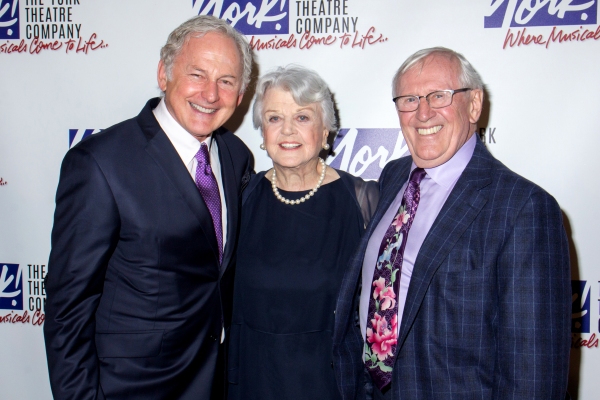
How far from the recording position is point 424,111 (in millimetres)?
1533

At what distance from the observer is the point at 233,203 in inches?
68.2

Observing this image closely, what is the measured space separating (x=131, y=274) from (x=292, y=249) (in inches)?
24.4

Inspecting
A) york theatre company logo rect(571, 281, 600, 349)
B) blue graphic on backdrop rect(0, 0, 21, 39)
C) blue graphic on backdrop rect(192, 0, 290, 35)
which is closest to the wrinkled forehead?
blue graphic on backdrop rect(192, 0, 290, 35)

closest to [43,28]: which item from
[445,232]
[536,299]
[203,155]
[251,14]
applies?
[251,14]

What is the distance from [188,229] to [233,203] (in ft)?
0.90

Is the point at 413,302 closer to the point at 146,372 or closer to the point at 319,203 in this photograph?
the point at 319,203

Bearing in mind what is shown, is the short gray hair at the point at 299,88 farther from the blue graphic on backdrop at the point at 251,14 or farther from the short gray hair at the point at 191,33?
the blue graphic on backdrop at the point at 251,14

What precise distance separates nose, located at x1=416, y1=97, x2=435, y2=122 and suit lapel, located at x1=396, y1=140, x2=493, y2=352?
23 centimetres

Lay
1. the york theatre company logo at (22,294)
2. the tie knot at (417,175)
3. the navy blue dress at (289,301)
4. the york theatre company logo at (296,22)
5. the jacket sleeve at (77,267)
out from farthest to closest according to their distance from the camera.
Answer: the york theatre company logo at (22,294)
the york theatre company logo at (296,22)
the navy blue dress at (289,301)
the tie knot at (417,175)
the jacket sleeve at (77,267)

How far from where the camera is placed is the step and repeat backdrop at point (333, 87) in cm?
224

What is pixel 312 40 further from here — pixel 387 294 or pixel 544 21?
pixel 387 294

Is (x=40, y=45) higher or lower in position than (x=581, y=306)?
higher

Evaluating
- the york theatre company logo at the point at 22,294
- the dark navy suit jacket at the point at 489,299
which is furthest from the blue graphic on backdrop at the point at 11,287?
the dark navy suit jacket at the point at 489,299

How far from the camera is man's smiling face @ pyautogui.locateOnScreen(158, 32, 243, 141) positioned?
1.59 m
